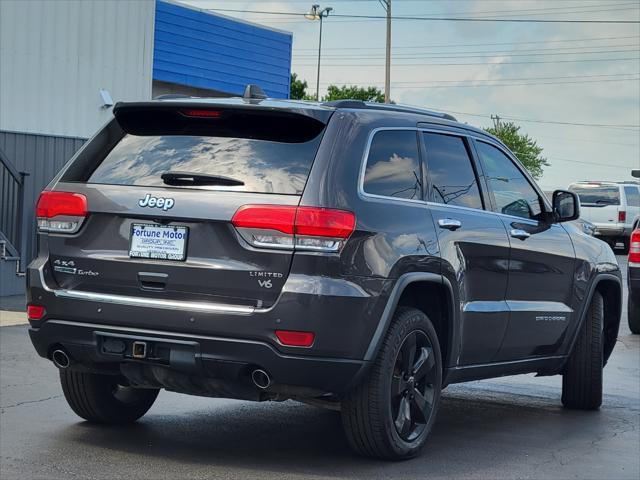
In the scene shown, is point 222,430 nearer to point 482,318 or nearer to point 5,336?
point 482,318

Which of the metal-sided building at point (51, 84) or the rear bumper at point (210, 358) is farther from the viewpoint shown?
the metal-sided building at point (51, 84)

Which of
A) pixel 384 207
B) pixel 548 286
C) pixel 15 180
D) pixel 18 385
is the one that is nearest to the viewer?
pixel 384 207

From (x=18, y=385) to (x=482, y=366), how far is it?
11.2 feet

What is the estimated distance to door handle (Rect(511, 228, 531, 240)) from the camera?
7.75 m

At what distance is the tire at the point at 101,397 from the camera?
280 inches

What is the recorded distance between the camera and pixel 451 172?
24.1 feet

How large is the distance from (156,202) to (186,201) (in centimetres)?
17

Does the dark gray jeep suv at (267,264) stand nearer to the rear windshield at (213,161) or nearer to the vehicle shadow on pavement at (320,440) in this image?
the rear windshield at (213,161)

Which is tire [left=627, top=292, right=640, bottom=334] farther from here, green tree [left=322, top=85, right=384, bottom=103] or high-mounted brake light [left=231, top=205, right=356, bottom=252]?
green tree [left=322, top=85, right=384, bottom=103]

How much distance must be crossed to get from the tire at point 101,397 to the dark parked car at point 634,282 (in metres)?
8.70

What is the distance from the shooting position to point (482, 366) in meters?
7.47

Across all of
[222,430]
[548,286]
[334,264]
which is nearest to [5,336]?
[222,430]

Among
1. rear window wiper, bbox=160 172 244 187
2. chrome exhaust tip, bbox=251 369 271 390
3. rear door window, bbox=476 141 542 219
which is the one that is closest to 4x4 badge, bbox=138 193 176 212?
rear window wiper, bbox=160 172 244 187

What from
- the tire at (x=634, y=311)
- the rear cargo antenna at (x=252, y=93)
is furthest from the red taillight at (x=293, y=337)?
the tire at (x=634, y=311)
